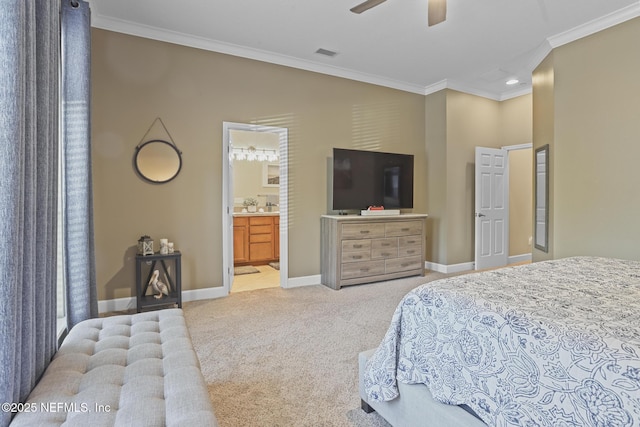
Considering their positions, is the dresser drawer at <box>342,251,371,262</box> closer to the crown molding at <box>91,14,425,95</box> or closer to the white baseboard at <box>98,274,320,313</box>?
the white baseboard at <box>98,274,320,313</box>

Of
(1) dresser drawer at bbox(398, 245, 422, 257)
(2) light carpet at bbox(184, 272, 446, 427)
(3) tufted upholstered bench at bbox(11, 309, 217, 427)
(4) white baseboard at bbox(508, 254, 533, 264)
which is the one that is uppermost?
(1) dresser drawer at bbox(398, 245, 422, 257)

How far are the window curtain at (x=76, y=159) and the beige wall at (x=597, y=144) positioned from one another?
4.50 m

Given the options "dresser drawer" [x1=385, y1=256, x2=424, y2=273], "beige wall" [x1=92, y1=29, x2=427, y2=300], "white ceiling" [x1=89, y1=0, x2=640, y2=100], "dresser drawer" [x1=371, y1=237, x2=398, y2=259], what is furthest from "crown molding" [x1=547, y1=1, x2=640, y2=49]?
"dresser drawer" [x1=385, y1=256, x2=424, y2=273]

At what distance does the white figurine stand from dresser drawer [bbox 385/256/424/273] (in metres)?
2.78

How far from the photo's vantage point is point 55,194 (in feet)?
5.61

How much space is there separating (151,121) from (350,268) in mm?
2872

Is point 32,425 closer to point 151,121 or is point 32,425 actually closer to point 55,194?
point 55,194

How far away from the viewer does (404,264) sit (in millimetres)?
4867

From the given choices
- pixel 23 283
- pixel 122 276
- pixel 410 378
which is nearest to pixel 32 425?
pixel 23 283

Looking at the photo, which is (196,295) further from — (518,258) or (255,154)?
(518,258)

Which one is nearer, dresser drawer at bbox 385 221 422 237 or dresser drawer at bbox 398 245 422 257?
dresser drawer at bbox 385 221 422 237

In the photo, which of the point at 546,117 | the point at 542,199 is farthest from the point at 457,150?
the point at 542,199

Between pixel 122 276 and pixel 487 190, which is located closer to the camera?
pixel 122 276

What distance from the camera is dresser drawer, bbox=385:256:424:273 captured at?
474 centimetres
